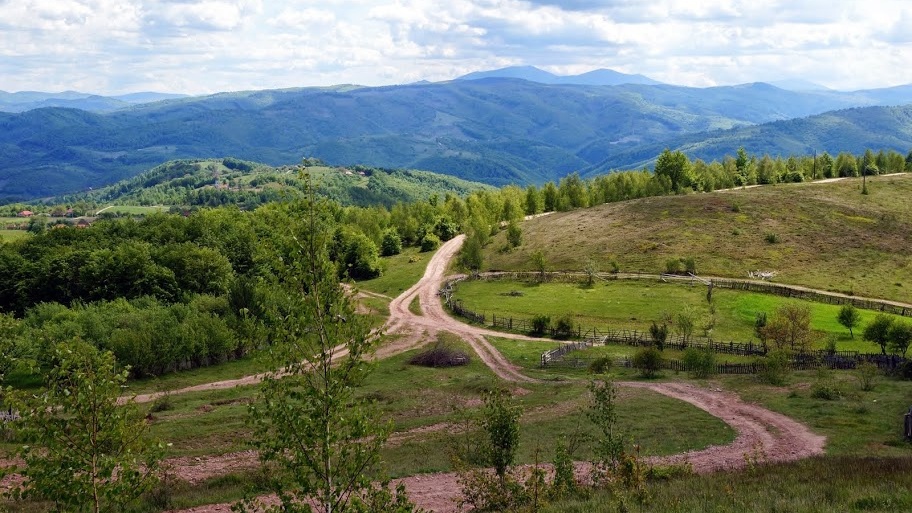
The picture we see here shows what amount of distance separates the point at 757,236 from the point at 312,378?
385 feet

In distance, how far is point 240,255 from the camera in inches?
4301

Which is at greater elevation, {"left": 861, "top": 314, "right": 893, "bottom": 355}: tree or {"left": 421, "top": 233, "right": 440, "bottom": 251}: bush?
{"left": 421, "top": 233, "right": 440, "bottom": 251}: bush

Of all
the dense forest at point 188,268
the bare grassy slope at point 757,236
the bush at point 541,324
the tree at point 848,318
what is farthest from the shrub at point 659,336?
the dense forest at point 188,268

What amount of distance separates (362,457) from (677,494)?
1305 cm

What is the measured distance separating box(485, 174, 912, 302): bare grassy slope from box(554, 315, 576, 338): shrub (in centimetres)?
3394

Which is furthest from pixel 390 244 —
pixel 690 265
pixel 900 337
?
pixel 900 337

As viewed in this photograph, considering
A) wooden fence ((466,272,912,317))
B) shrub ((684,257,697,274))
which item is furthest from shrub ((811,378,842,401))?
shrub ((684,257,697,274))

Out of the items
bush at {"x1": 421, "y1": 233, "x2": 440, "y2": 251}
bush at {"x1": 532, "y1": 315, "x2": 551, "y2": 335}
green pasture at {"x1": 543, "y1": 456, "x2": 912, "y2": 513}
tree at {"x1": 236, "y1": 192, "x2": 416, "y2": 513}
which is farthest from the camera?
bush at {"x1": 421, "y1": 233, "x2": 440, "y2": 251}

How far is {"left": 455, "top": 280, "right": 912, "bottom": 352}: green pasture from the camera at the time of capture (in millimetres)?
72875

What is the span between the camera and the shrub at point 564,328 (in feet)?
242

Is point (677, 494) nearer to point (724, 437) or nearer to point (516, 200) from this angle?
point (724, 437)

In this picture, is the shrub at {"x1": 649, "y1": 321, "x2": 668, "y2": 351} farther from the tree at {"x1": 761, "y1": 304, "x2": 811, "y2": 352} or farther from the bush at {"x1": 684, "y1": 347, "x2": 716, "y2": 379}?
the bush at {"x1": 684, "y1": 347, "x2": 716, "y2": 379}

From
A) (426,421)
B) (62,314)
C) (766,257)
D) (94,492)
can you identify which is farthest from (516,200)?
(94,492)

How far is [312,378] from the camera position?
1541cm
